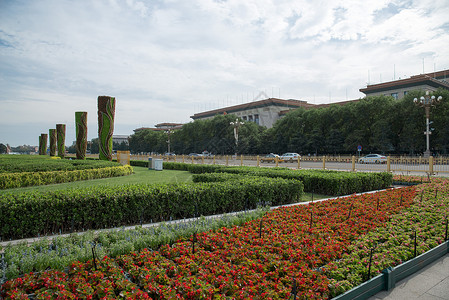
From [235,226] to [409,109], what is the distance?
30.9m

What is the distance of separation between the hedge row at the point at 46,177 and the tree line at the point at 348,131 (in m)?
28.1

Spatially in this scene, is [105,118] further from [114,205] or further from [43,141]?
[43,141]

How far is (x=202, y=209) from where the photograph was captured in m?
6.43

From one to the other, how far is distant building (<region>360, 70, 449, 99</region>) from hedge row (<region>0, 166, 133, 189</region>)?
1745 inches

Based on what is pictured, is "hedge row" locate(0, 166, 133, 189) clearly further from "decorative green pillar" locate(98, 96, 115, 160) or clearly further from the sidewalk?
the sidewalk

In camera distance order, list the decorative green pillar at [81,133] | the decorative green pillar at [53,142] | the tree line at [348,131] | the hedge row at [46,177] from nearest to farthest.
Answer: the hedge row at [46,177]
the decorative green pillar at [81,133]
the tree line at [348,131]
the decorative green pillar at [53,142]

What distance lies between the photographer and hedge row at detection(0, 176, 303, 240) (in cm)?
475

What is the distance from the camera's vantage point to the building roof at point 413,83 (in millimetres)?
42625

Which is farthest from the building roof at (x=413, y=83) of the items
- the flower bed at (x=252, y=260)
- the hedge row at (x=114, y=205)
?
the flower bed at (x=252, y=260)

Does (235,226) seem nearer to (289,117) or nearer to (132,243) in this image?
(132,243)

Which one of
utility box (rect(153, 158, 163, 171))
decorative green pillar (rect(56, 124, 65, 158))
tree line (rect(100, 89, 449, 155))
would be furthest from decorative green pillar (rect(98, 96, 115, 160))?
tree line (rect(100, 89, 449, 155))

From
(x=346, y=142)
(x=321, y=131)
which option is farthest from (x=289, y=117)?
(x=346, y=142)

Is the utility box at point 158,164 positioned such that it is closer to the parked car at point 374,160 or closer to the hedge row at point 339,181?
the hedge row at point 339,181

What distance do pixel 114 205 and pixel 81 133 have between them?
833 inches
